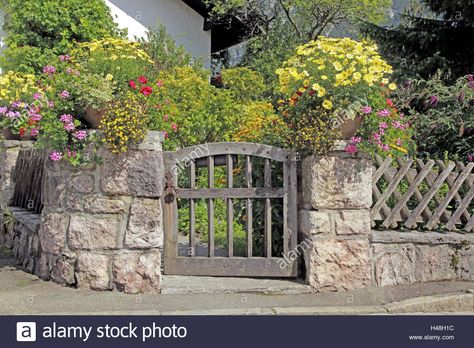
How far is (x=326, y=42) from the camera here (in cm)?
588

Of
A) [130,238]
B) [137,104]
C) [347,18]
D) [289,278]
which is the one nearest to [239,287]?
[289,278]

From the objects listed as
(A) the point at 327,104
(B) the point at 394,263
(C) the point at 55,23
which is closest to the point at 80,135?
(A) the point at 327,104

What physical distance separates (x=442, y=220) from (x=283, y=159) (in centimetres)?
190

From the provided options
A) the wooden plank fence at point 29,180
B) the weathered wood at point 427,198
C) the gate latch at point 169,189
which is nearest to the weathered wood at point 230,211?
the gate latch at point 169,189

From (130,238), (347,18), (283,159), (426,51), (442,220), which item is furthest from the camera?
(347,18)

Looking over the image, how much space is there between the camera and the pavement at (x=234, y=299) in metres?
5.03

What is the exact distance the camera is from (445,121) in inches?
346

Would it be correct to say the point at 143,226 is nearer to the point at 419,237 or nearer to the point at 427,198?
the point at 419,237

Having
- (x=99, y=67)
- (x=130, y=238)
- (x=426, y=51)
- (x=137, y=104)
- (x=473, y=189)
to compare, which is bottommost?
(x=130, y=238)

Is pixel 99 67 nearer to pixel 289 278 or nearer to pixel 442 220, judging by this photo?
pixel 289 278

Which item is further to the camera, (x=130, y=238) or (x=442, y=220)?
(x=442, y=220)

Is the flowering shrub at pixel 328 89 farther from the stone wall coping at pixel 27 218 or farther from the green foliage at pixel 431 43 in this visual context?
the green foliage at pixel 431 43

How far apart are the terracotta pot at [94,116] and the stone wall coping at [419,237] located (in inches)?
109

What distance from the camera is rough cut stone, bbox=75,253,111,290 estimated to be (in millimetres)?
5523
